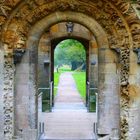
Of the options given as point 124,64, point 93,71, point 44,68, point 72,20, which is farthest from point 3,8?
point 93,71

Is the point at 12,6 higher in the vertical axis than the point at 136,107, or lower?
higher

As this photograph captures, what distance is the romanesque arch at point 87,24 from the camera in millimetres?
10055

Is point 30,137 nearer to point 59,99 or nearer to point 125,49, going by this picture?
point 125,49

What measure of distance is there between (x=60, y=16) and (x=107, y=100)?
2162mm

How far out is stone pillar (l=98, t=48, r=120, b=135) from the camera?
10.6 m

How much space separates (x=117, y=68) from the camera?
10.6 metres

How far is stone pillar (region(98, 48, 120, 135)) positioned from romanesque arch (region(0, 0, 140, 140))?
0.34 m

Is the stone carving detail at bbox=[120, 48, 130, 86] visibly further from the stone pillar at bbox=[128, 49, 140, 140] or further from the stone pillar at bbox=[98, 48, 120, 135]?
the stone pillar at bbox=[98, 48, 120, 135]

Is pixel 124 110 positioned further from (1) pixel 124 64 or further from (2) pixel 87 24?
(2) pixel 87 24

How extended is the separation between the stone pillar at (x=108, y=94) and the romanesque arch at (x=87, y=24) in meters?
0.34

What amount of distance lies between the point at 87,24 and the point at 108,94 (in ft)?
5.41

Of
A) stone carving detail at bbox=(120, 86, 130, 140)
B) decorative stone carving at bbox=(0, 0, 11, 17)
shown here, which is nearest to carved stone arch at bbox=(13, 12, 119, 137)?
stone carving detail at bbox=(120, 86, 130, 140)

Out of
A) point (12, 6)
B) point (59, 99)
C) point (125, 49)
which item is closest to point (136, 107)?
point (125, 49)

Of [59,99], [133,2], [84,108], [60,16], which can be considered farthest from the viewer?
[59,99]
